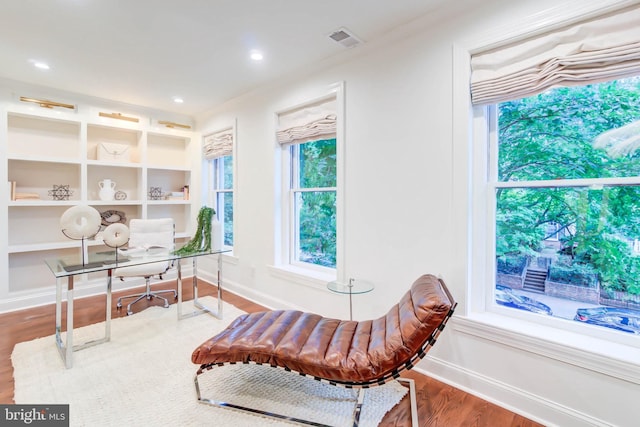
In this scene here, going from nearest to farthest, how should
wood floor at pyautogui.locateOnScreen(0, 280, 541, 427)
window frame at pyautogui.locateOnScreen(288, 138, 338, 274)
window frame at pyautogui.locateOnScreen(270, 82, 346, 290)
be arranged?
1. wood floor at pyautogui.locateOnScreen(0, 280, 541, 427)
2. window frame at pyautogui.locateOnScreen(270, 82, 346, 290)
3. window frame at pyautogui.locateOnScreen(288, 138, 338, 274)

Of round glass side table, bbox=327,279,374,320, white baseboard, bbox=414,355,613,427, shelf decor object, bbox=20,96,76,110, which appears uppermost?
shelf decor object, bbox=20,96,76,110

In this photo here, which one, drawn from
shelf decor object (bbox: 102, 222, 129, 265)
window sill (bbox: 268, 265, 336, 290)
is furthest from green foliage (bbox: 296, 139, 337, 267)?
shelf decor object (bbox: 102, 222, 129, 265)

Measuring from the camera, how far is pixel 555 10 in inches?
63.6

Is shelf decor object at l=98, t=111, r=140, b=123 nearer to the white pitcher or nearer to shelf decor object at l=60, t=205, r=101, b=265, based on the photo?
the white pitcher

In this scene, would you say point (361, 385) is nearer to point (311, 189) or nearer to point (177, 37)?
point (311, 189)

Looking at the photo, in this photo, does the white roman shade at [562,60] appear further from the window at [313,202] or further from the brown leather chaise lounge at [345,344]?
the window at [313,202]

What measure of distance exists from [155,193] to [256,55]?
2.96m

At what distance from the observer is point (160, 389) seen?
1.92 meters

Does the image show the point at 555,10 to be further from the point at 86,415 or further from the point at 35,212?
the point at 35,212

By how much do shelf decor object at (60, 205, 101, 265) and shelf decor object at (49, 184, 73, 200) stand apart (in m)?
1.81

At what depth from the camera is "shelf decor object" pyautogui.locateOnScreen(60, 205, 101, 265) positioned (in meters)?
2.35

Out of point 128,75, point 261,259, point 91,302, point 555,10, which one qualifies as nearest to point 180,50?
point 128,75

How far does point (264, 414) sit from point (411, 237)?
5.01ft

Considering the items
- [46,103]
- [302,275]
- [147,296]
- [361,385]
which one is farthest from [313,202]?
[46,103]
